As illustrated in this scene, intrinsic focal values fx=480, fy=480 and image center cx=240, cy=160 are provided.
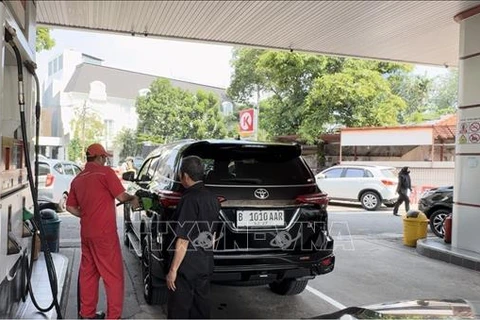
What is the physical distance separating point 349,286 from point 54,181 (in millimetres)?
9075

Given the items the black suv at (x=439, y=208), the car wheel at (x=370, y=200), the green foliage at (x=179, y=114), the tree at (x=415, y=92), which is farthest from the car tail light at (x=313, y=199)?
the tree at (x=415, y=92)

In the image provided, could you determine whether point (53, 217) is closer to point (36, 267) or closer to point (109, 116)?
point (36, 267)

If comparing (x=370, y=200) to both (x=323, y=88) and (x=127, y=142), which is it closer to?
(x=323, y=88)

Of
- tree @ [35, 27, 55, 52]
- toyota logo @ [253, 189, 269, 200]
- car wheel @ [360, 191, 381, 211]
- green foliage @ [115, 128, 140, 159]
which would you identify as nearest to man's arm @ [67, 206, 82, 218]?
toyota logo @ [253, 189, 269, 200]

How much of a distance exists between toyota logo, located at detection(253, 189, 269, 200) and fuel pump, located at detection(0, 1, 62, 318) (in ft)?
6.14

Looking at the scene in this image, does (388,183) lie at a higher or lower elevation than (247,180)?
lower

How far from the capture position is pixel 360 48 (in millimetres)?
11008

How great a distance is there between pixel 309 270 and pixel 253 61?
25683mm

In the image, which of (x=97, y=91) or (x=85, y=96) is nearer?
(x=85, y=96)

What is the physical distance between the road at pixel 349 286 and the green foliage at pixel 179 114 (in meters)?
27.9

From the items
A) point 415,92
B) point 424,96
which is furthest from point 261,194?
point 424,96

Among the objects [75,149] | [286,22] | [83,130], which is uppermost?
[286,22]

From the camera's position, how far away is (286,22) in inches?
353

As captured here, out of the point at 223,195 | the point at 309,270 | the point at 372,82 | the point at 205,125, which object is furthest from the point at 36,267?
the point at 205,125
